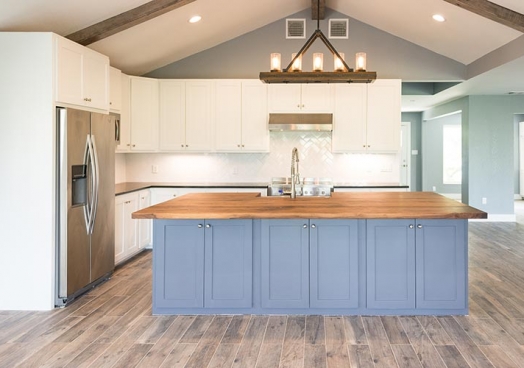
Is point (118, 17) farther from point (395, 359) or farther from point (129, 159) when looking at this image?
point (395, 359)

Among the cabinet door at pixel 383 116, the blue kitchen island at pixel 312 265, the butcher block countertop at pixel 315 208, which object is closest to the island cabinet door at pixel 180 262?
the blue kitchen island at pixel 312 265

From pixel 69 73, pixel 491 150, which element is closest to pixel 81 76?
pixel 69 73

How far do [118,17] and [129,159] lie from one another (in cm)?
257

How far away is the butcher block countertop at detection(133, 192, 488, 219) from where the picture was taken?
2.98 metres

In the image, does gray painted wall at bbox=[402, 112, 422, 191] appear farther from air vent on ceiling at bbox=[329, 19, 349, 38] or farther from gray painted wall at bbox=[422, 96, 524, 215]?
air vent on ceiling at bbox=[329, 19, 349, 38]

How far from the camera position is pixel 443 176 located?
38.1ft

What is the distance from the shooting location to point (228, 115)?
19.7 ft

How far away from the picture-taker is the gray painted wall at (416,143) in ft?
35.9

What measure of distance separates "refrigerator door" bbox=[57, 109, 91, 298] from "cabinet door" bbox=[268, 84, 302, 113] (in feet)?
9.07

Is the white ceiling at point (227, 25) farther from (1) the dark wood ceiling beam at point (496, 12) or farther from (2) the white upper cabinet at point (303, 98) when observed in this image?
A: (2) the white upper cabinet at point (303, 98)

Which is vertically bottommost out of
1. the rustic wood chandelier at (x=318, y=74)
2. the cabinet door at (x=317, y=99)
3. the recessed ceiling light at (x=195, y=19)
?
the rustic wood chandelier at (x=318, y=74)

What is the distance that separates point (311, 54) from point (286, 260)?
3914 mm

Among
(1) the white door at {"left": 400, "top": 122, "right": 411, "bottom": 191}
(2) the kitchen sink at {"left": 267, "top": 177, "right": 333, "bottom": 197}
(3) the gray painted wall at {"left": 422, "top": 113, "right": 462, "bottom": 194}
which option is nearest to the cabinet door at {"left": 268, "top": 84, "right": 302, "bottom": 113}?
(2) the kitchen sink at {"left": 267, "top": 177, "right": 333, "bottom": 197}

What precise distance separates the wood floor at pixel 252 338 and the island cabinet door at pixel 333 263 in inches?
6.4
